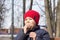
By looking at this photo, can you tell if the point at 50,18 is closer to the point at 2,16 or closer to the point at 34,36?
the point at 34,36

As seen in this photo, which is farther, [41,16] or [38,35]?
[41,16]

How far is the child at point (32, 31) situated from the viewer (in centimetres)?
335

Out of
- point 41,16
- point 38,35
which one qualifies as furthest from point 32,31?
point 41,16

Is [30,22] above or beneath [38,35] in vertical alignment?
above

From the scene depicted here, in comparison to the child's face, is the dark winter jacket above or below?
below

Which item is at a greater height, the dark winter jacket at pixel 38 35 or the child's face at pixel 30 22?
the child's face at pixel 30 22

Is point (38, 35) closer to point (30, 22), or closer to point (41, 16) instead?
point (30, 22)

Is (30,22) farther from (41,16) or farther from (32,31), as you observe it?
(41,16)

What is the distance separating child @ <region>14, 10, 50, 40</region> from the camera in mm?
3350

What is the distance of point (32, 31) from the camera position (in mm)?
3404

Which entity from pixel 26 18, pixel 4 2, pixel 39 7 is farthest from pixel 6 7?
pixel 26 18

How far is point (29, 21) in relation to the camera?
11.3 feet

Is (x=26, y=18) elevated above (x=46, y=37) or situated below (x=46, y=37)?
above

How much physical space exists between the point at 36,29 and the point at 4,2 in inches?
365
